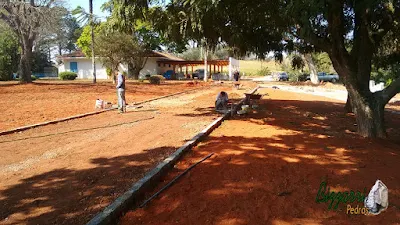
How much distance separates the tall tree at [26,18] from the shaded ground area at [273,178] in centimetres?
2299

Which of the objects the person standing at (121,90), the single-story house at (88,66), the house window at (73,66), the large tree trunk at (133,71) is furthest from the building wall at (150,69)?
the person standing at (121,90)

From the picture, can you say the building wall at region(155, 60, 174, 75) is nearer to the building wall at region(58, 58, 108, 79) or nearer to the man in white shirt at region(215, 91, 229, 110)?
the building wall at region(58, 58, 108, 79)

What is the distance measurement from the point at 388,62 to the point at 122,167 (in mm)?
10334

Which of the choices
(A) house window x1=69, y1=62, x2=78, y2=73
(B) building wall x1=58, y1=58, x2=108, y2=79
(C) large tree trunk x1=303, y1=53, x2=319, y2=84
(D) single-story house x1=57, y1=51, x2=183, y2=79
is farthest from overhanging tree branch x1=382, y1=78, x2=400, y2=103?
(A) house window x1=69, y1=62, x2=78, y2=73

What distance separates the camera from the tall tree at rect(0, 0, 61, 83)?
24.7 m

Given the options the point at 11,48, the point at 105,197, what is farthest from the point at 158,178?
the point at 11,48

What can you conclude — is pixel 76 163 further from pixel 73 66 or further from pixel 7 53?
pixel 73 66

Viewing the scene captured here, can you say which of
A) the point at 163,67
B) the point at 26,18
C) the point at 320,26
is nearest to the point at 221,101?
the point at 320,26

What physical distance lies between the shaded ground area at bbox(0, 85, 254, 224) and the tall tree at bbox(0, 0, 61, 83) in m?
19.2

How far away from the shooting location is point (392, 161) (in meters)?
5.96

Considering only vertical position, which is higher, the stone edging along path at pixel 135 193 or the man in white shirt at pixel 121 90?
the man in white shirt at pixel 121 90

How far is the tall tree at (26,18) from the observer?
81.0 feet

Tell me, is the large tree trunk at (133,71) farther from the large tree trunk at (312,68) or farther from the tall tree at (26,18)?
the large tree trunk at (312,68)

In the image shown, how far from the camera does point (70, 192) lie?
4.52 m
